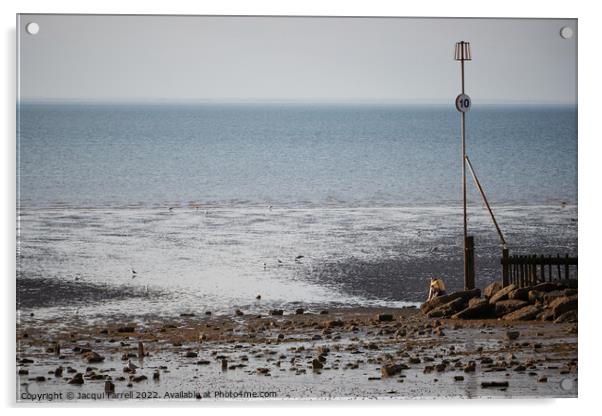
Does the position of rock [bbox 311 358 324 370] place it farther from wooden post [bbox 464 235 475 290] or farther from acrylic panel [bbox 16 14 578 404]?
wooden post [bbox 464 235 475 290]

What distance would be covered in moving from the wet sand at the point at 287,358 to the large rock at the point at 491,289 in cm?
23

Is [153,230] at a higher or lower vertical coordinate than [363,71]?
lower

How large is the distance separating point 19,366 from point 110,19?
224 cm

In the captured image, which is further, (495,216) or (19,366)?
(495,216)

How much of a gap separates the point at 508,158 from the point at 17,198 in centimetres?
315

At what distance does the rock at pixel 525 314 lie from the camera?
9.26 meters

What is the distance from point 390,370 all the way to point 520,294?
3.57 feet

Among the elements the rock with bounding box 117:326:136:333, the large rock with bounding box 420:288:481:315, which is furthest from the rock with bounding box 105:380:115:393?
the large rock with bounding box 420:288:481:315

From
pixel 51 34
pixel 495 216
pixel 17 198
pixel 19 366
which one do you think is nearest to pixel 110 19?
pixel 51 34

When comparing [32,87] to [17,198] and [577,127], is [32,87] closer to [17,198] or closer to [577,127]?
[17,198]

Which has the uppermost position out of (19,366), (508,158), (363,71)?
(363,71)

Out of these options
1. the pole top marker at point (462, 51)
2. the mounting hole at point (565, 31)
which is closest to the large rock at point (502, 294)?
the pole top marker at point (462, 51)

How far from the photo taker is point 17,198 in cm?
886

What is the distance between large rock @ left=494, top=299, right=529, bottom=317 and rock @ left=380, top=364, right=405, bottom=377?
0.85 m
